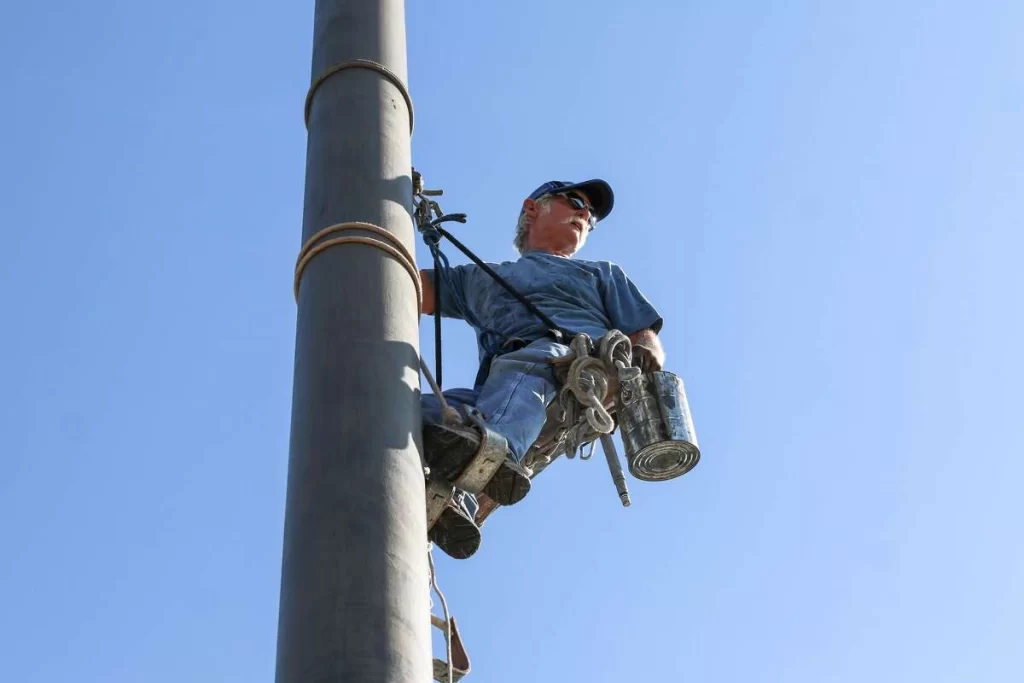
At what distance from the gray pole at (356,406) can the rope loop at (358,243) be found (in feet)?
0.09

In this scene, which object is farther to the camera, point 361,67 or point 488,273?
point 488,273

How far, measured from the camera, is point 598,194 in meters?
7.97

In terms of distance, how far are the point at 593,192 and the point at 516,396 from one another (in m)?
2.37

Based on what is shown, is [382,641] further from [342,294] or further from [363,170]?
[363,170]

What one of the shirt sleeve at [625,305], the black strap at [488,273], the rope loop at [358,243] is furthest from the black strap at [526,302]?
the rope loop at [358,243]

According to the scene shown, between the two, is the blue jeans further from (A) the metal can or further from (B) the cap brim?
(B) the cap brim

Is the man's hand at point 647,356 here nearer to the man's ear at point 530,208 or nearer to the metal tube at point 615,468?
the metal tube at point 615,468

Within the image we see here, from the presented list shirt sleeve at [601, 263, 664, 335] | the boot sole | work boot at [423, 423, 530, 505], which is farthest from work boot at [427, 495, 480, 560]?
shirt sleeve at [601, 263, 664, 335]

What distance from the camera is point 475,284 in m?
7.04

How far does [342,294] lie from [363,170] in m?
0.61

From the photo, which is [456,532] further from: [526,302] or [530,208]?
[530,208]

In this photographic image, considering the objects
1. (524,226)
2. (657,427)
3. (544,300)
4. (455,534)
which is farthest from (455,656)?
Result: (524,226)

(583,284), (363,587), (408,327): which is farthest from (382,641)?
(583,284)

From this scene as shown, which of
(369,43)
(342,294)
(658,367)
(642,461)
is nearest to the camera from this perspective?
(342,294)
